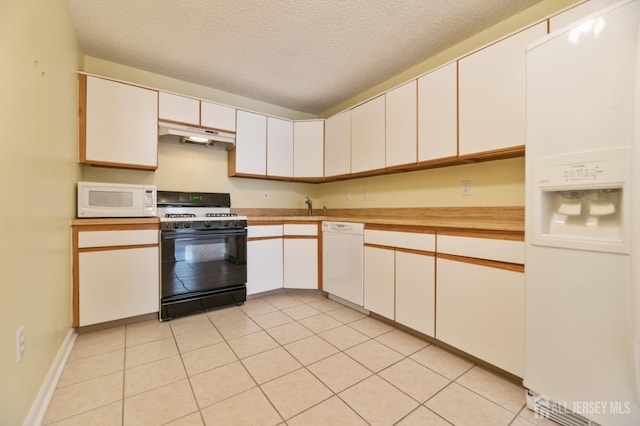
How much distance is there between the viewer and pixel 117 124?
2.45m

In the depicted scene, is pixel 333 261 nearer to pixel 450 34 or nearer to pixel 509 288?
pixel 509 288

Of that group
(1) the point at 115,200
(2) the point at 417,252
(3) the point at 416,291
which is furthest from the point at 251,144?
(3) the point at 416,291

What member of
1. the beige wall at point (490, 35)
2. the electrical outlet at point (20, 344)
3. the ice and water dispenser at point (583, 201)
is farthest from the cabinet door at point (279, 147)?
the ice and water dispenser at point (583, 201)

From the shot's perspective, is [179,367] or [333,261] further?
[333,261]

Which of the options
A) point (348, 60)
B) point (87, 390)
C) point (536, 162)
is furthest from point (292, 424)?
point (348, 60)

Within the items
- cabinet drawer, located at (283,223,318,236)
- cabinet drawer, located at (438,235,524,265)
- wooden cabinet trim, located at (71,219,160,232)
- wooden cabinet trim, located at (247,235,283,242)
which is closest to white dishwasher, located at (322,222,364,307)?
cabinet drawer, located at (283,223,318,236)

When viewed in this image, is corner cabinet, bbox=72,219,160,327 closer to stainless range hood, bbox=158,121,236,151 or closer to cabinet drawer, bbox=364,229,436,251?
stainless range hood, bbox=158,121,236,151

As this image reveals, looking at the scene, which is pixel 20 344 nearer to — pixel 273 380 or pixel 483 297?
pixel 273 380

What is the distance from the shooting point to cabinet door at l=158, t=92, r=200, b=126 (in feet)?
8.73

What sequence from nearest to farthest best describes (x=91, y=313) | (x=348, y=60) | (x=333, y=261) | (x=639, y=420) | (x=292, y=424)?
(x=639, y=420)
(x=292, y=424)
(x=91, y=313)
(x=348, y=60)
(x=333, y=261)

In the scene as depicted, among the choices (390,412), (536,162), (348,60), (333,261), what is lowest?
(390,412)

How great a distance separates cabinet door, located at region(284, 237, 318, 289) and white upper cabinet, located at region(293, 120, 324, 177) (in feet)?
3.08

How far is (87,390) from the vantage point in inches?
58.7

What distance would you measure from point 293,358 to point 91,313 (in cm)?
165
